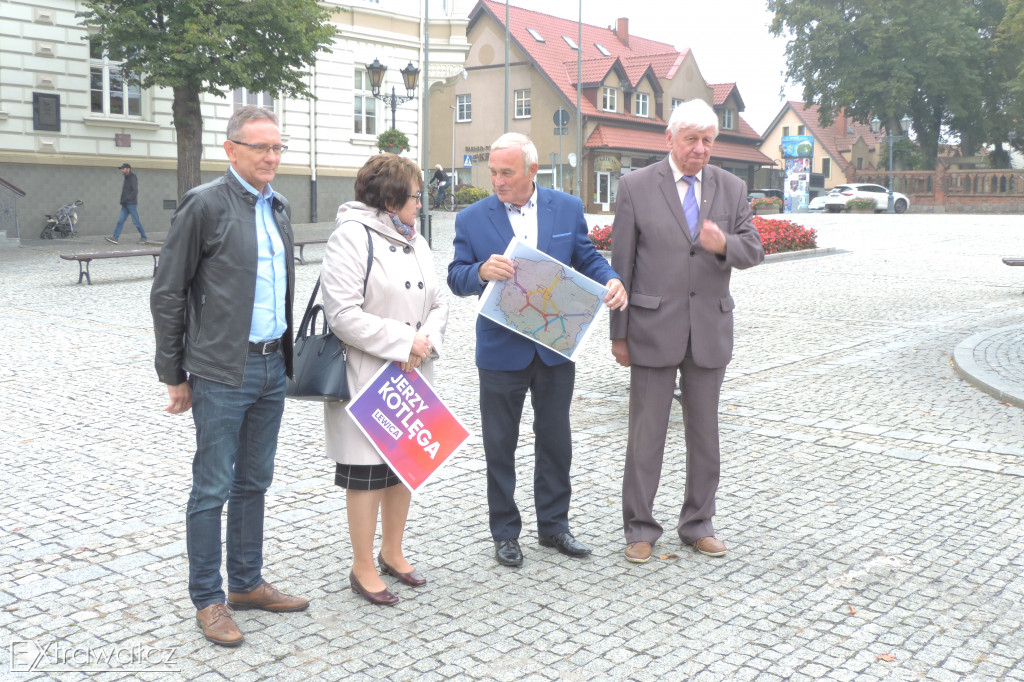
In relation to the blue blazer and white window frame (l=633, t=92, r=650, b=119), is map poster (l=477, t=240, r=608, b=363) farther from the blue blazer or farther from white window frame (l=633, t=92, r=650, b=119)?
white window frame (l=633, t=92, r=650, b=119)

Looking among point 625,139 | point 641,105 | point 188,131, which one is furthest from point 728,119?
point 188,131

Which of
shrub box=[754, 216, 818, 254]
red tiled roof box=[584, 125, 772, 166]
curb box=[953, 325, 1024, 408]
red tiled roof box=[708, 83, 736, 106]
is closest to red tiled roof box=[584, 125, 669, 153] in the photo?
red tiled roof box=[584, 125, 772, 166]

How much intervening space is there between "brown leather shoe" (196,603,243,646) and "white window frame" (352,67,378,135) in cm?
3004

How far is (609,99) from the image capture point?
5747 centimetres

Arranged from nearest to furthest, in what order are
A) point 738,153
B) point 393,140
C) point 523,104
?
point 393,140, point 523,104, point 738,153

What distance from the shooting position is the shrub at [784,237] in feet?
73.3

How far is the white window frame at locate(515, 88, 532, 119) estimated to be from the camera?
2244 inches

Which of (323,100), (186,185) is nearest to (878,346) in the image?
(186,185)

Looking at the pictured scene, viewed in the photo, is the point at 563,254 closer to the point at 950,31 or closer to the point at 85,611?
the point at 85,611

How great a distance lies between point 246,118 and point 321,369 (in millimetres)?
994

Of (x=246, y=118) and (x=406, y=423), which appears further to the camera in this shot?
(x=406, y=423)

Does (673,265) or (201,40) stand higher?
(201,40)

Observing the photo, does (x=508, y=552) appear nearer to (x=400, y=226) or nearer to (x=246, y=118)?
(x=400, y=226)

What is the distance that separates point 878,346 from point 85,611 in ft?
29.2
